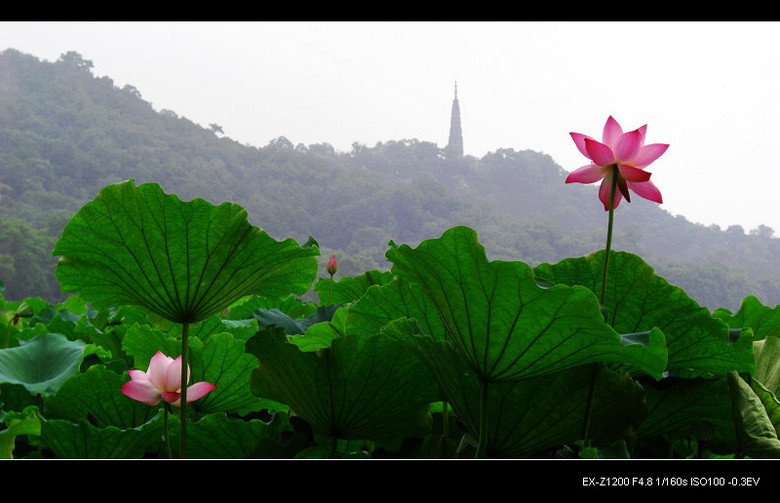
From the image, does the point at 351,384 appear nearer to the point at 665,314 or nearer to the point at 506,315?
the point at 506,315

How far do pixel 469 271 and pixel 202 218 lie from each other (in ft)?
0.84

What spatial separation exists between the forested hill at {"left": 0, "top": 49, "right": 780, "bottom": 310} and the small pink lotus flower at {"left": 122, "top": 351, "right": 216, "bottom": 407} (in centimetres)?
2622

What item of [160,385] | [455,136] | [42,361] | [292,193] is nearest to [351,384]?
[160,385]

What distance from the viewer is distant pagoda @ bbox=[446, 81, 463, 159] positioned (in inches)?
1859

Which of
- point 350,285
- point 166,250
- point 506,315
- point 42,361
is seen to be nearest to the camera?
point 506,315

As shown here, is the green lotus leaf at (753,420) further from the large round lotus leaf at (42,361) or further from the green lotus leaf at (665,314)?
the large round lotus leaf at (42,361)

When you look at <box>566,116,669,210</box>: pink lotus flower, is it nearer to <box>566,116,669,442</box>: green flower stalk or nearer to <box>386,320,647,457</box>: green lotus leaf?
<box>566,116,669,442</box>: green flower stalk

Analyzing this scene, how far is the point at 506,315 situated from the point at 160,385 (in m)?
0.31

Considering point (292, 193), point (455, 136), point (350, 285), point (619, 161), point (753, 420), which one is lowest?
point (753, 420)

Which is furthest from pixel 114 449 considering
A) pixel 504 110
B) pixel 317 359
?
pixel 504 110

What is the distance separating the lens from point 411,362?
487mm

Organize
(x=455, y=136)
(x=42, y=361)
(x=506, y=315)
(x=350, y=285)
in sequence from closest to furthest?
(x=506, y=315) < (x=42, y=361) < (x=350, y=285) < (x=455, y=136)

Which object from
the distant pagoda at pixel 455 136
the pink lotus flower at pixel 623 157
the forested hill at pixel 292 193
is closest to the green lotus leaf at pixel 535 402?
the pink lotus flower at pixel 623 157

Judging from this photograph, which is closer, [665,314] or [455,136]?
[665,314]
